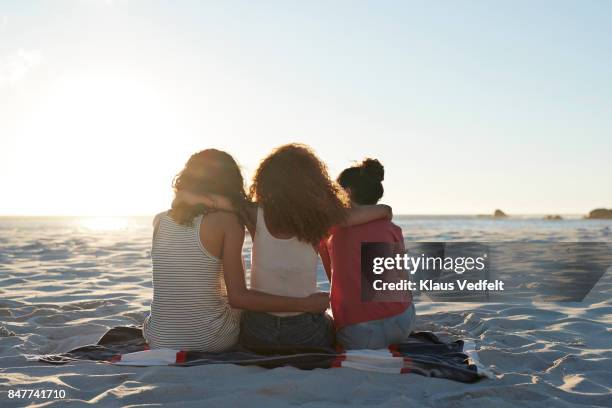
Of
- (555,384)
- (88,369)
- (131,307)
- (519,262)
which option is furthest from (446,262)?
(88,369)

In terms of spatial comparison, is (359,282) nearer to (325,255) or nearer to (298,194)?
(325,255)

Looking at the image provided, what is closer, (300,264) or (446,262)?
(300,264)

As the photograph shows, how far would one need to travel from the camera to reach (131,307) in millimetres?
6227

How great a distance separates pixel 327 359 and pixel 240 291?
73cm

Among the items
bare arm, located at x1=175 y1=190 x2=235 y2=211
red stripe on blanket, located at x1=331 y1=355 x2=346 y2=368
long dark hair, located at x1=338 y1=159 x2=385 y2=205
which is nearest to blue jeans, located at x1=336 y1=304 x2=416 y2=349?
red stripe on blanket, located at x1=331 y1=355 x2=346 y2=368

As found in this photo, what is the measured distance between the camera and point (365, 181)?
3.97m

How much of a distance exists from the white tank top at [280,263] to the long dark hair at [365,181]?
0.55 metres

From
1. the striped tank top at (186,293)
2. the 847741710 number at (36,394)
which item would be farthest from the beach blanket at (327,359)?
the 847741710 number at (36,394)

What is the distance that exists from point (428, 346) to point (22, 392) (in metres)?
2.68

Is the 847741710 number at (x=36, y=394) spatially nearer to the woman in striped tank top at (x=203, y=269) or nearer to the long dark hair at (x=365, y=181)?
the woman in striped tank top at (x=203, y=269)

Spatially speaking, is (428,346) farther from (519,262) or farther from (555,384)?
(519,262)

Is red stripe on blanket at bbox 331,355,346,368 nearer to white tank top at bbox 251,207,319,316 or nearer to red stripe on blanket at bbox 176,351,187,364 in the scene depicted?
white tank top at bbox 251,207,319,316

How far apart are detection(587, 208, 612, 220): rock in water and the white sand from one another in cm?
5241

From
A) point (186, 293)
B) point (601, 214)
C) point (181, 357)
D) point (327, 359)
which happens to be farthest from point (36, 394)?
point (601, 214)
